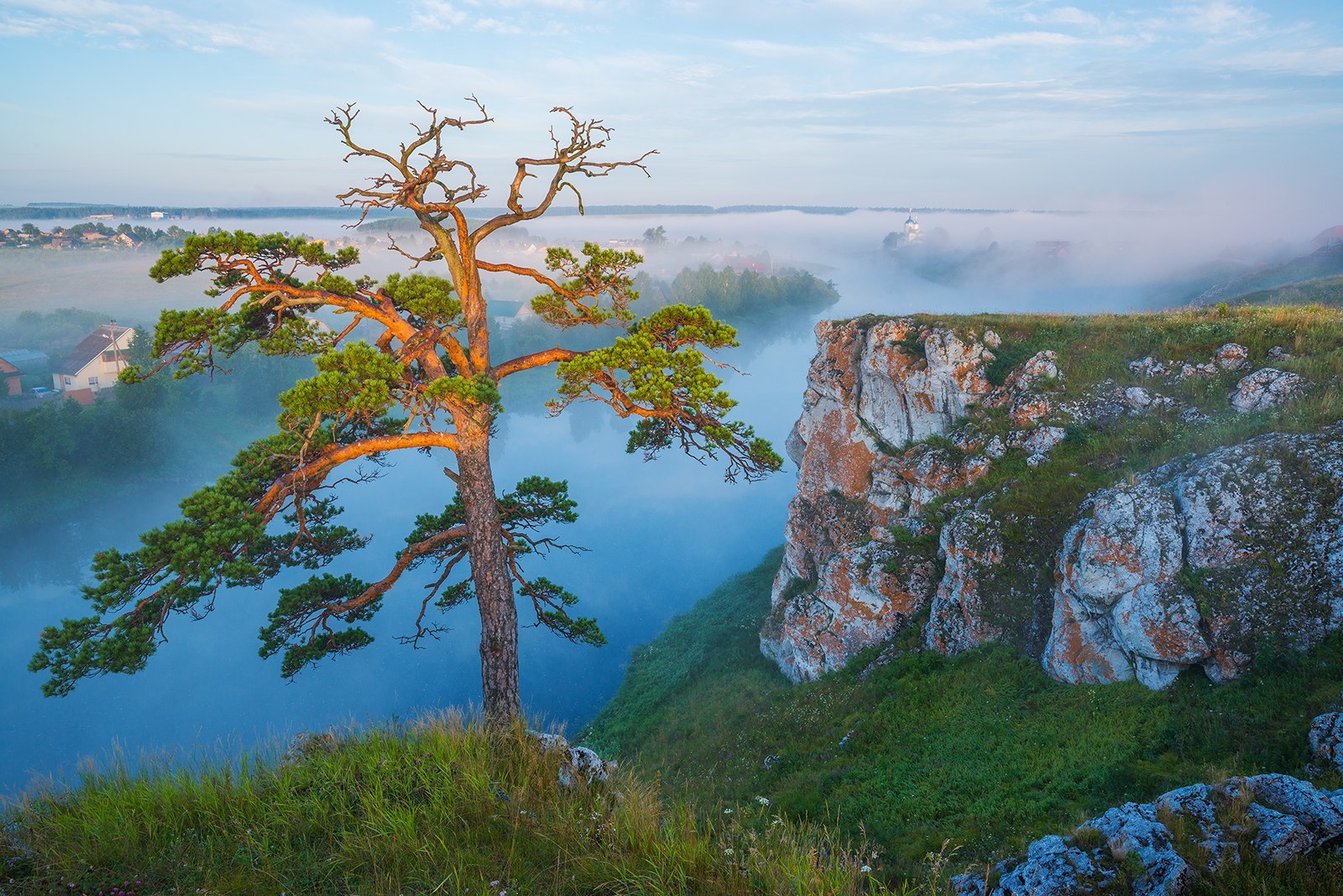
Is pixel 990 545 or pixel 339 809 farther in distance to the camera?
pixel 990 545

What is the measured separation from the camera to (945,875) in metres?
7.23

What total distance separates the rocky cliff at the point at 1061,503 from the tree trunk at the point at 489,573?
10568 millimetres

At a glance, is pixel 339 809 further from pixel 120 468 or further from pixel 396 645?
pixel 120 468

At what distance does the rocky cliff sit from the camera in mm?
11117

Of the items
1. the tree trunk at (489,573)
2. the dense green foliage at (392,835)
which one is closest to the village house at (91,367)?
the tree trunk at (489,573)

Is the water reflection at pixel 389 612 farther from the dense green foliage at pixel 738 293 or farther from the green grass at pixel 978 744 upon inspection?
the dense green foliage at pixel 738 293

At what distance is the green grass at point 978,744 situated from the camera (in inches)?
346

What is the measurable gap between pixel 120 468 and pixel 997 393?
5326cm

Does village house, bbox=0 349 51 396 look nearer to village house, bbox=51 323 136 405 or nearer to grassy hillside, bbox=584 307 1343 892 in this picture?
village house, bbox=51 323 136 405

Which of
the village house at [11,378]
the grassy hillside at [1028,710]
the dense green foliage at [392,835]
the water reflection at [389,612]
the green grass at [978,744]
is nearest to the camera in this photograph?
the dense green foliage at [392,835]

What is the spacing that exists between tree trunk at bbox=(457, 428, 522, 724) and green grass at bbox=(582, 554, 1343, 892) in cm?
364

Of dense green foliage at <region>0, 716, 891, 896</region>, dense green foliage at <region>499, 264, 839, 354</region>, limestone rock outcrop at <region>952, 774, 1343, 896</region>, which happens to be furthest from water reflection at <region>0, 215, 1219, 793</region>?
dense green foliage at <region>499, 264, 839, 354</region>

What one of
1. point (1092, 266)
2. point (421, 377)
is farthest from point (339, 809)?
point (1092, 266)

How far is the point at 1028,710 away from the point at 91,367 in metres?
64.7
